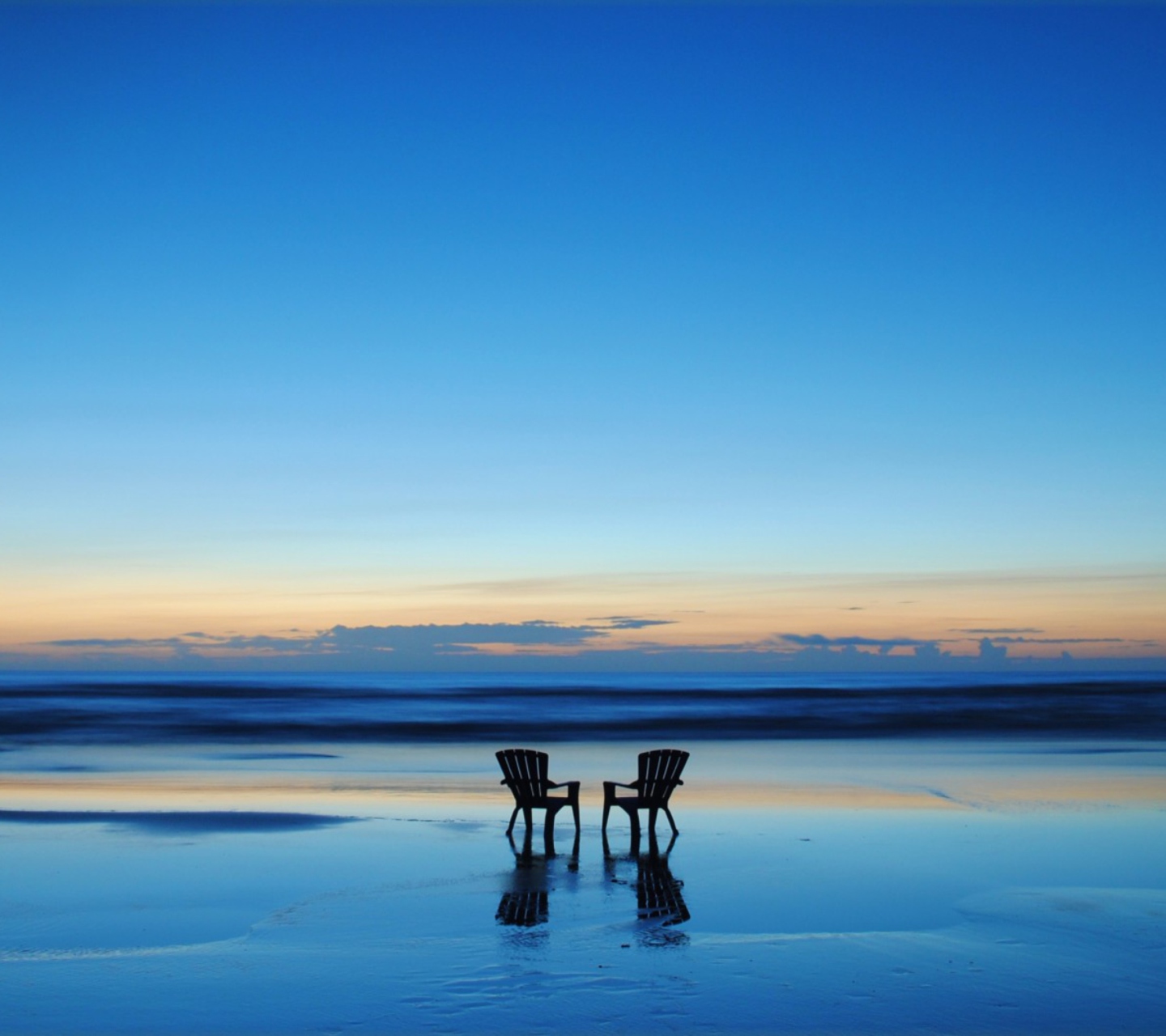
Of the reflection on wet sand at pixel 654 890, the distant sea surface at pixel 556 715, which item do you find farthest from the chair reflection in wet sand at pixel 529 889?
the distant sea surface at pixel 556 715

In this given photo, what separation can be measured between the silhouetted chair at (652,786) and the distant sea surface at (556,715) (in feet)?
61.0

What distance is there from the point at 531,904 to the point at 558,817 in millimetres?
4807

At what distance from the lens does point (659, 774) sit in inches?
457

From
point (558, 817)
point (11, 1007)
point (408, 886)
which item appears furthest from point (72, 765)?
point (11, 1007)

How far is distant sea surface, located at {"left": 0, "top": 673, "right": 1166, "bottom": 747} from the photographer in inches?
1251

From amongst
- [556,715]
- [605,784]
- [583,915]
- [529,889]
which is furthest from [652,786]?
[556,715]

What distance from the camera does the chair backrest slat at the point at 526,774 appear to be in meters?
11.7

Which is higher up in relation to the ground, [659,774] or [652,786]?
[659,774]

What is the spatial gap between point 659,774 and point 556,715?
117ft

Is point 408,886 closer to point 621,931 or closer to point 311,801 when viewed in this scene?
point 621,931

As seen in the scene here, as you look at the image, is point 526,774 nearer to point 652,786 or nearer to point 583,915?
point 652,786

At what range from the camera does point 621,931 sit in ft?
25.2

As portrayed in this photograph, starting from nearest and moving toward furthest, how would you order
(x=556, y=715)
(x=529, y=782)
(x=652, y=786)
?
(x=652, y=786) < (x=529, y=782) < (x=556, y=715)

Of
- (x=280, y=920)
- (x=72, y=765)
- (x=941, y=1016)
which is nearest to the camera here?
(x=941, y=1016)
